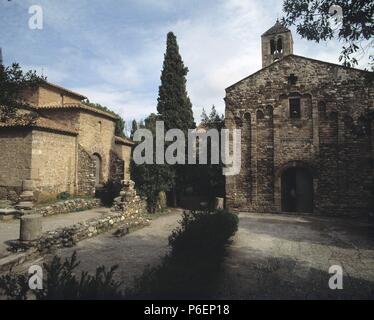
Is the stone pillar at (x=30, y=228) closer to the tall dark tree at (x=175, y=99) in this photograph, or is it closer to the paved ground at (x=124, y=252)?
the paved ground at (x=124, y=252)

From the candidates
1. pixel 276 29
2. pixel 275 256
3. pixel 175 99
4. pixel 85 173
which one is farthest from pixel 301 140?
pixel 85 173

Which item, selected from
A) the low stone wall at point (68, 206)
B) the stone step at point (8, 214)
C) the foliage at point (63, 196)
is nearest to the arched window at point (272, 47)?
the low stone wall at point (68, 206)

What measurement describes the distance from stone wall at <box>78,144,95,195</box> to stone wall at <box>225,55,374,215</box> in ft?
29.1

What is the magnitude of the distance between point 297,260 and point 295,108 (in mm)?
11167

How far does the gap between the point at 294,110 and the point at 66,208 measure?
14314mm

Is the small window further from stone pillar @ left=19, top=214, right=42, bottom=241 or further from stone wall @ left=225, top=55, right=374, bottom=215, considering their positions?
stone pillar @ left=19, top=214, right=42, bottom=241

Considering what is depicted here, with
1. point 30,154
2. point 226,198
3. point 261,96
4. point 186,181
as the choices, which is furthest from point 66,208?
point 261,96

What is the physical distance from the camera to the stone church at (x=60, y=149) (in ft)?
49.5

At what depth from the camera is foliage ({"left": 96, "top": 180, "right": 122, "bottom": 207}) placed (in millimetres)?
18047

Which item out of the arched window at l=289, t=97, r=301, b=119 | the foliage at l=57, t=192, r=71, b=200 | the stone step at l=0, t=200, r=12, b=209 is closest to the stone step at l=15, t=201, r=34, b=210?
the stone step at l=0, t=200, r=12, b=209

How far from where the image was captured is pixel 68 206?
14930 mm

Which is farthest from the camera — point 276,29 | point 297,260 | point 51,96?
point 51,96

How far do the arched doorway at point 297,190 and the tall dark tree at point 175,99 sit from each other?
6.47 metres

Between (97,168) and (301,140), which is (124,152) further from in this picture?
(301,140)
